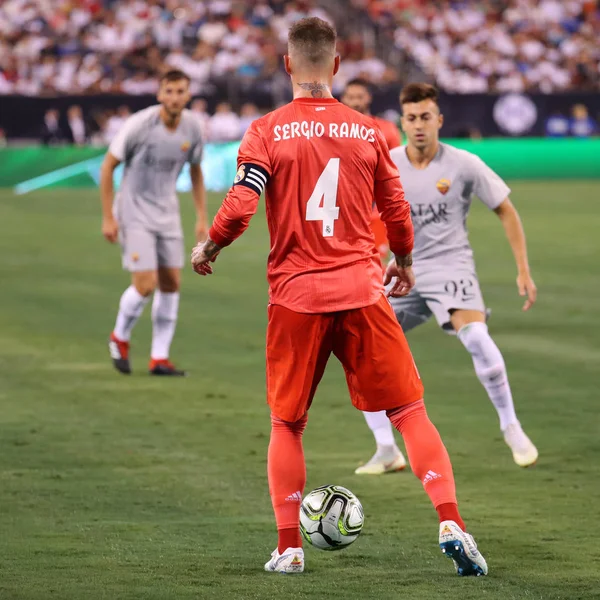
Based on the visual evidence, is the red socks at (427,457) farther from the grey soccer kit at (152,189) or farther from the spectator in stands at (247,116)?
the spectator in stands at (247,116)

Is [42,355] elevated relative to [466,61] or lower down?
elevated

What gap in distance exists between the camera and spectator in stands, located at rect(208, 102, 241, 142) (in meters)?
31.6

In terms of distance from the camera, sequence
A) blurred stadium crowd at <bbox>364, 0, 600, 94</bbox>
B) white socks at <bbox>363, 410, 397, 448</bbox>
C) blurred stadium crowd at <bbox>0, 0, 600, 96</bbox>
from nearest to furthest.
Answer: white socks at <bbox>363, 410, 397, 448</bbox> → blurred stadium crowd at <bbox>0, 0, 600, 96</bbox> → blurred stadium crowd at <bbox>364, 0, 600, 94</bbox>

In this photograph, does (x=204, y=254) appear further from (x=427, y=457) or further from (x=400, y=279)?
(x=427, y=457)

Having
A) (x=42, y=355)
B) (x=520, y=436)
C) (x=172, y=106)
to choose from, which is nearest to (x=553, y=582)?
(x=520, y=436)

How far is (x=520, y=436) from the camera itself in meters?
7.99

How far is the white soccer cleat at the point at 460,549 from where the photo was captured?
5.34 m

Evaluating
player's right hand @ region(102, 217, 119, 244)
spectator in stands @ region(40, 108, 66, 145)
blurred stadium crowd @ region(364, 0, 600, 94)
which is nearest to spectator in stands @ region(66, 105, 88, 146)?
spectator in stands @ region(40, 108, 66, 145)

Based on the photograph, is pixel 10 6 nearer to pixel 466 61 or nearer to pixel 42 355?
pixel 466 61

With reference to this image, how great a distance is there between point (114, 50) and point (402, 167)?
2802 cm

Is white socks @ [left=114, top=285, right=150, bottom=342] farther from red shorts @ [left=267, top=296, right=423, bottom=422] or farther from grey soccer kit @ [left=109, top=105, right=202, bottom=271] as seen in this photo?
red shorts @ [left=267, top=296, right=423, bottom=422]

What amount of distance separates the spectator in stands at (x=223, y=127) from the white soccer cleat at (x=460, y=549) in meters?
26.5

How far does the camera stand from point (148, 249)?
11180mm

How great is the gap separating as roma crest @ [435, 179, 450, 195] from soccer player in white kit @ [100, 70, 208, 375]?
133 inches
